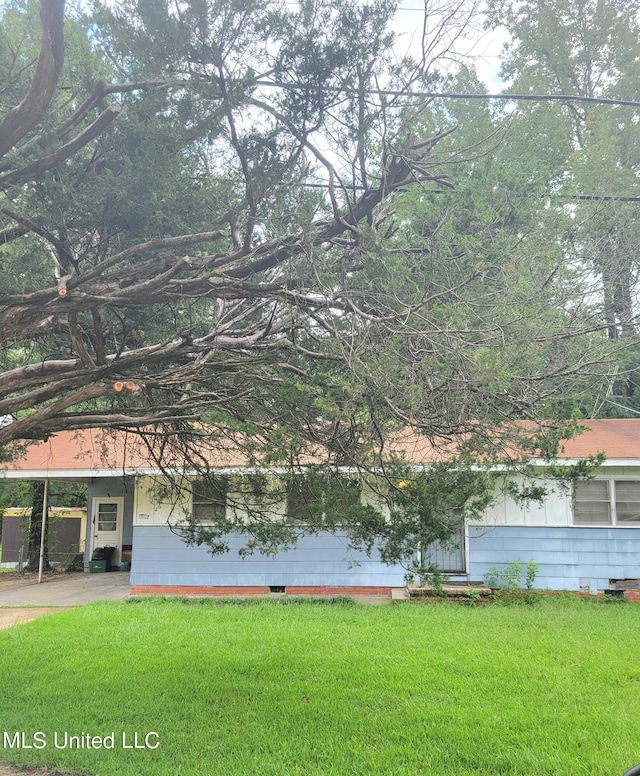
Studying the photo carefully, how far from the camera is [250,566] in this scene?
14.0 m

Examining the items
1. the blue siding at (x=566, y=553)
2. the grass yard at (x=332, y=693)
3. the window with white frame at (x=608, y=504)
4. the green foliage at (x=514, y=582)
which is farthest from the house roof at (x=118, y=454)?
the grass yard at (x=332, y=693)

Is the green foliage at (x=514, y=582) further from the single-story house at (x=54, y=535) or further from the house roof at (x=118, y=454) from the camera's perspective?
the single-story house at (x=54, y=535)

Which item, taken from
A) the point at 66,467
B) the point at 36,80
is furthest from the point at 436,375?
the point at 66,467

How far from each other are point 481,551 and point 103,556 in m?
10.5

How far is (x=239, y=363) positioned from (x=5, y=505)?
749 inches

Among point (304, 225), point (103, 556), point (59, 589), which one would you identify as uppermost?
point (304, 225)

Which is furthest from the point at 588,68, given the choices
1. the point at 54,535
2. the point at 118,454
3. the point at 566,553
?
the point at 54,535

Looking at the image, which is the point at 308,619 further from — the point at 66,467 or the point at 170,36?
the point at 170,36

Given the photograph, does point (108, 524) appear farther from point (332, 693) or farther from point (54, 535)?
point (332, 693)

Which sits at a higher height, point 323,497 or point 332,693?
point 323,497

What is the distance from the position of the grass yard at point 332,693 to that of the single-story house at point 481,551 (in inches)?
94.2

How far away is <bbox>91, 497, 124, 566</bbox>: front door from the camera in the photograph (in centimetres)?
1855

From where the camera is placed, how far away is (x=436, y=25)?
4.36m

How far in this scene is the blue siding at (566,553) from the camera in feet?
43.7
